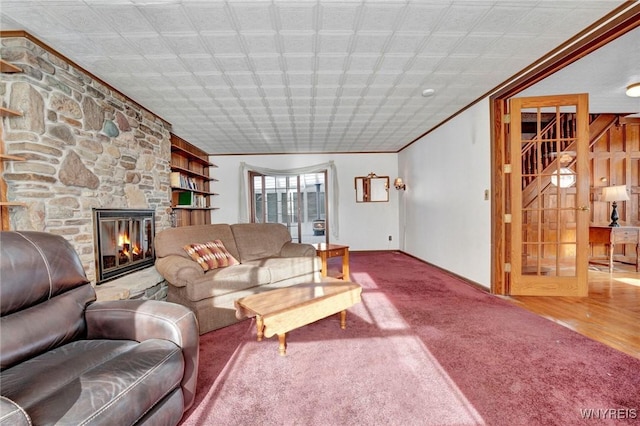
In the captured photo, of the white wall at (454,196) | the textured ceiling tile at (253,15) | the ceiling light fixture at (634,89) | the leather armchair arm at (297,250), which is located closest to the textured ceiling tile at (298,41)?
the textured ceiling tile at (253,15)

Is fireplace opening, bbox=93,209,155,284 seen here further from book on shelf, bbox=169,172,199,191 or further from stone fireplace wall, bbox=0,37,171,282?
book on shelf, bbox=169,172,199,191

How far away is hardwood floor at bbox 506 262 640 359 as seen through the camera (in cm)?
202

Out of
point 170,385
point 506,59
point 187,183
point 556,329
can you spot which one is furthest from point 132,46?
point 556,329

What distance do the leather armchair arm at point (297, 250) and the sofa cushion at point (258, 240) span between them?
0.39ft

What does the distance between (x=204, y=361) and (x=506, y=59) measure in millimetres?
3549

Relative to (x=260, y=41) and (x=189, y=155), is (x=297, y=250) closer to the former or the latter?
(x=260, y=41)

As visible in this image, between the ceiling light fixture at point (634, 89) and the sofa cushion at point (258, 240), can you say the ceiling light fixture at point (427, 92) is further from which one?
the sofa cushion at point (258, 240)

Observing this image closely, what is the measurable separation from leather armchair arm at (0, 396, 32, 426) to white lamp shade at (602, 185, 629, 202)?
6464 mm

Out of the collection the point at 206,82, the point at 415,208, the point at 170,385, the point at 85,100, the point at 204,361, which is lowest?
the point at 204,361

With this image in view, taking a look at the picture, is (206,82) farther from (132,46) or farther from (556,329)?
(556,329)

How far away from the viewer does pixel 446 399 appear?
1417 mm

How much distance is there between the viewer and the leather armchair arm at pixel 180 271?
2.32m

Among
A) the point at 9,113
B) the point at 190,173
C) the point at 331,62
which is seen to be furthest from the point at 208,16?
the point at 190,173

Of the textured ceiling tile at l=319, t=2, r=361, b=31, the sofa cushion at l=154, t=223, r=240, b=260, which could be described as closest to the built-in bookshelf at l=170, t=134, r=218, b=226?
the sofa cushion at l=154, t=223, r=240, b=260
